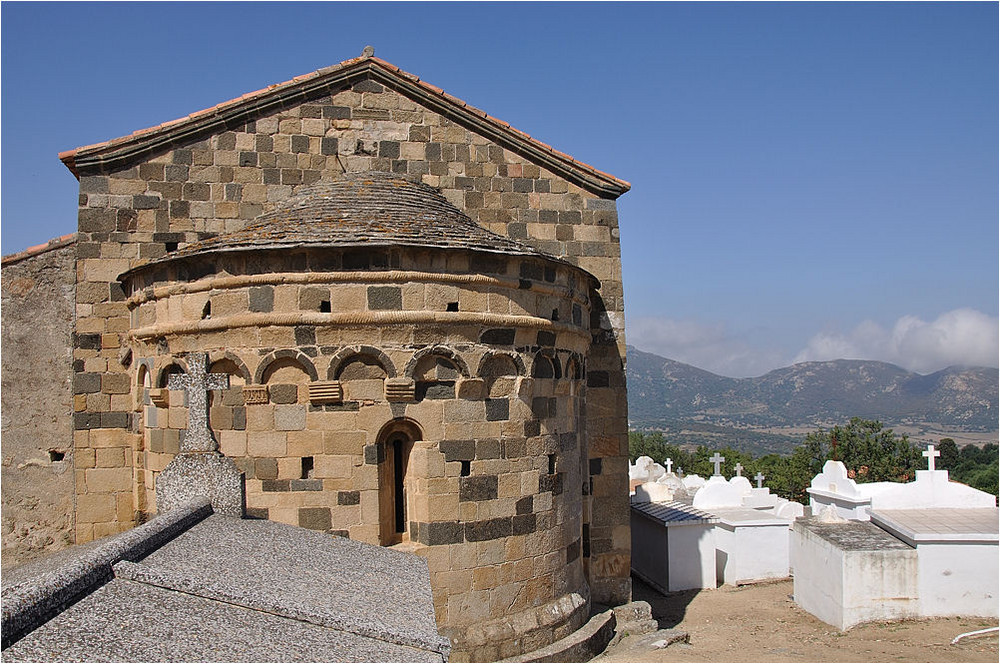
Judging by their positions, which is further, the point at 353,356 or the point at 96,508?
the point at 96,508

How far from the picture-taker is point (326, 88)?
11.0 m

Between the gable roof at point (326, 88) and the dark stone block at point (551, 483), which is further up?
the gable roof at point (326, 88)

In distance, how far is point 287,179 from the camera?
1078cm

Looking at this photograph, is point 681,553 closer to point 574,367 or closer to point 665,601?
point 665,601

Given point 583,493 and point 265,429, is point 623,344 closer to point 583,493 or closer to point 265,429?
point 583,493

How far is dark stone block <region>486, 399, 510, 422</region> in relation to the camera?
28.5ft

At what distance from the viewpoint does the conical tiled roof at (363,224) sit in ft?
27.3

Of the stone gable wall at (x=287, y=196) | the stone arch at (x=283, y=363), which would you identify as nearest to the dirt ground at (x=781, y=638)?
the stone gable wall at (x=287, y=196)

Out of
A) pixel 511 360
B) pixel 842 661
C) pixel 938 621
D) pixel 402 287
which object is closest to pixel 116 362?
pixel 402 287

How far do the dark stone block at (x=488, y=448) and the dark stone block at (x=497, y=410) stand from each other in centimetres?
23

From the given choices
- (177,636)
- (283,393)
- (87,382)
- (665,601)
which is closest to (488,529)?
(283,393)

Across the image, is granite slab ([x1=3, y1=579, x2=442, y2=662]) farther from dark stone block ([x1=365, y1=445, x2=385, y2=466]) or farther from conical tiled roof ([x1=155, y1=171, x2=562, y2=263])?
conical tiled roof ([x1=155, y1=171, x2=562, y2=263])

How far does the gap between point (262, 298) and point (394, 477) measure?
94.1 inches

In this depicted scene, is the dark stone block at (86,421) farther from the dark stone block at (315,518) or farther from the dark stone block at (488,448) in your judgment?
the dark stone block at (488,448)
